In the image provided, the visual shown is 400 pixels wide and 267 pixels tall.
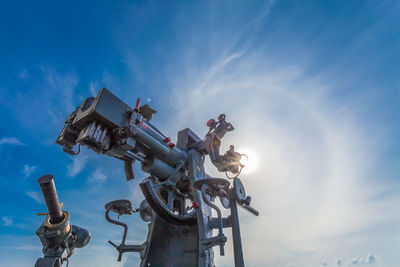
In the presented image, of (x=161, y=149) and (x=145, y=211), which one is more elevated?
(x=161, y=149)

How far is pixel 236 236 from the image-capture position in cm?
420

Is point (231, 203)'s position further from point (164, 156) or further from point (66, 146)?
point (66, 146)

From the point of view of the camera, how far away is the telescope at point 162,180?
16.5ft

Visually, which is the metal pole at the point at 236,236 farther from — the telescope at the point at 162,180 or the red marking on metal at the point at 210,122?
the red marking on metal at the point at 210,122

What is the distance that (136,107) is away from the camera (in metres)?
6.02

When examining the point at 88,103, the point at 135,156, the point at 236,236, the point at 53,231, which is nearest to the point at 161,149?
the point at 135,156

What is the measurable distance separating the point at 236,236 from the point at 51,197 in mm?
3618

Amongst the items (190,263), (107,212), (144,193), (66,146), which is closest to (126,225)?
(107,212)

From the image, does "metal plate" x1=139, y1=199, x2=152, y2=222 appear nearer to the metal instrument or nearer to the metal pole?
the metal instrument

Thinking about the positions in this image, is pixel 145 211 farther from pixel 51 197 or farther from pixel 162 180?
pixel 51 197

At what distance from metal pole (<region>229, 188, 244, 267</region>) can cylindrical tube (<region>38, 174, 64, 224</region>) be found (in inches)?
138

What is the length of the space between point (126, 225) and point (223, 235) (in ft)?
9.90

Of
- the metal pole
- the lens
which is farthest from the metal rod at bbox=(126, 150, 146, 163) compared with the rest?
the metal pole

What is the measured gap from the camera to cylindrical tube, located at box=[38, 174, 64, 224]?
4.03 metres
